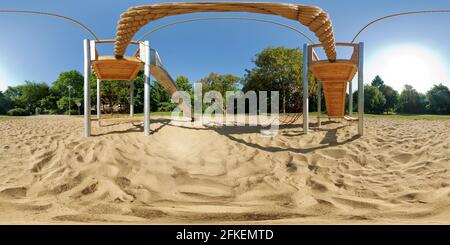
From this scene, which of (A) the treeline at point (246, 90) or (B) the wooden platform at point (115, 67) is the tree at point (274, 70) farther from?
(B) the wooden platform at point (115, 67)

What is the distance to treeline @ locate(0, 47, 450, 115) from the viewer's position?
2352 centimetres

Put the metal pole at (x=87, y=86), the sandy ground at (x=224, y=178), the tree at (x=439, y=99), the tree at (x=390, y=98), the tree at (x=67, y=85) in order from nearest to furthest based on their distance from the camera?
1. the sandy ground at (x=224, y=178)
2. the metal pole at (x=87, y=86)
3. the tree at (x=439, y=99)
4. the tree at (x=67, y=85)
5. the tree at (x=390, y=98)

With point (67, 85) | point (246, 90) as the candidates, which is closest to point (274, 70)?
point (246, 90)

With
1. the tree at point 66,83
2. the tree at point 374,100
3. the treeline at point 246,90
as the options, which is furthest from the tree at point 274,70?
the tree at point 66,83

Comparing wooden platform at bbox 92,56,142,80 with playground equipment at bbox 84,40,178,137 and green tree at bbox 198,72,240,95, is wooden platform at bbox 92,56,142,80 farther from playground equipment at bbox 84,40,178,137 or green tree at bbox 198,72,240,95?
green tree at bbox 198,72,240,95

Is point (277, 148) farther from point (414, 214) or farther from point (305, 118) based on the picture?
point (414, 214)

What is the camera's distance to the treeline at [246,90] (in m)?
23.5

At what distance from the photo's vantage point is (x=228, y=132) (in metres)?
6.54

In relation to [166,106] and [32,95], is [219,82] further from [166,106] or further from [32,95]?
[32,95]

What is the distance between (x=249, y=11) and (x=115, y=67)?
3.02 meters

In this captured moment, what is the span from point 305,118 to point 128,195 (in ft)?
13.1

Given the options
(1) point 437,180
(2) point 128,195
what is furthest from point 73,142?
→ (1) point 437,180

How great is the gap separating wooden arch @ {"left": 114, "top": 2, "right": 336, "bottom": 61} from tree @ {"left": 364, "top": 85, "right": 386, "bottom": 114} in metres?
32.2

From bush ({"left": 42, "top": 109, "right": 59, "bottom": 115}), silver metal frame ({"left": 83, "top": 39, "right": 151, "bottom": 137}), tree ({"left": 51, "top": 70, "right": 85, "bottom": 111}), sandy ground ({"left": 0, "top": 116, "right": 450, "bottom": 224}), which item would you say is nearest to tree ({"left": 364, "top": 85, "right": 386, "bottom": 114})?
sandy ground ({"left": 0, "top": 116, "right": 450, "bottom": 224})
